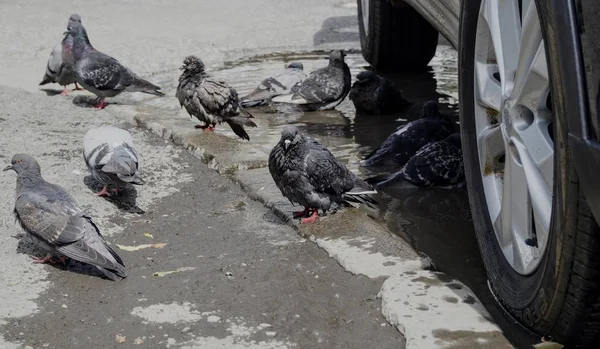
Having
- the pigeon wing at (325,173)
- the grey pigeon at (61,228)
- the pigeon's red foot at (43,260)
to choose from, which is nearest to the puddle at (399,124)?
the pigeon wing at (325,173)

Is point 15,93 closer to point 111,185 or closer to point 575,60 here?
point 111,185

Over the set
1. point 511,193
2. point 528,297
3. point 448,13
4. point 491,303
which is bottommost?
point 491,303

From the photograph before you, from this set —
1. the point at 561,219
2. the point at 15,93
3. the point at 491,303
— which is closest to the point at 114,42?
the point at 15,93

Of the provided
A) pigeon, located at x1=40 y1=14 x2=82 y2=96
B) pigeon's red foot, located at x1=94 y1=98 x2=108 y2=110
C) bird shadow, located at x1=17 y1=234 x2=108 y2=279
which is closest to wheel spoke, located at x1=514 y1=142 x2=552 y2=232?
bird shadow, located at x1=17 y1=234 x2=108 y2=279

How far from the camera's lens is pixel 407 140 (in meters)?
6.85

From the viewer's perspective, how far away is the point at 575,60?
2.89 m

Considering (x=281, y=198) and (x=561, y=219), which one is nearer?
(x=561, y=219)

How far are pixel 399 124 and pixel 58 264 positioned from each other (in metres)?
4.05

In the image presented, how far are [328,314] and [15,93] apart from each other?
5494 millimetres

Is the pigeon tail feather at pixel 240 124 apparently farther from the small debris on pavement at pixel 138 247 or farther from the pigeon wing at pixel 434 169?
the small debris on pavement at pixel 138 247

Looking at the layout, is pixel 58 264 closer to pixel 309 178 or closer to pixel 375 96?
pixel 309 178

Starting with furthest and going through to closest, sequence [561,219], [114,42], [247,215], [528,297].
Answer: [114,42]
[247,215]
[528,297]
[561,219]

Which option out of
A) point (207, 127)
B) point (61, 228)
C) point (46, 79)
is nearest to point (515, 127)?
point (61, 228)

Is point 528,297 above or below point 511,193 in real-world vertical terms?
below
